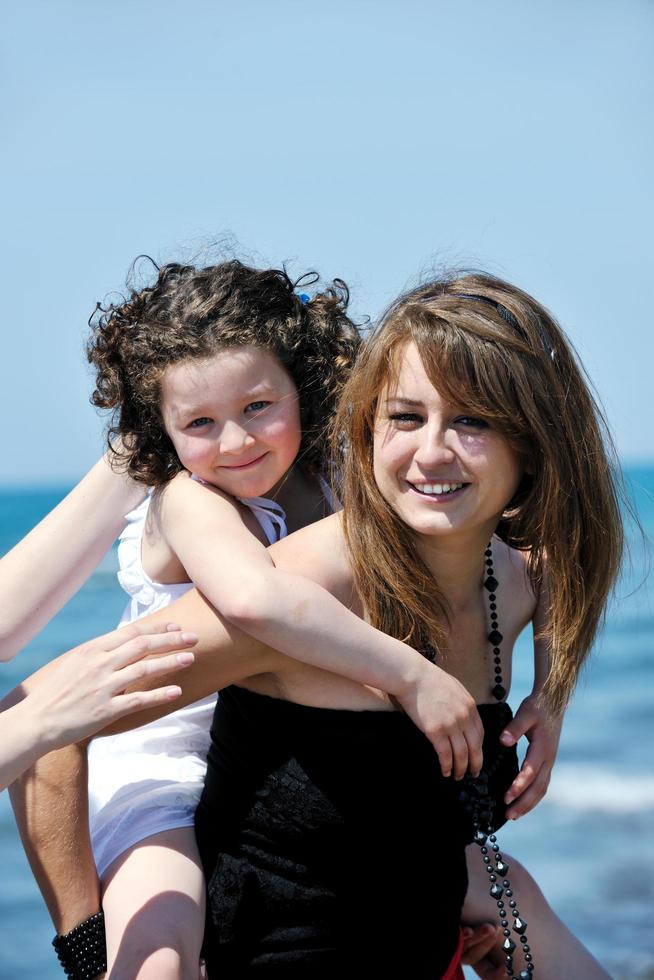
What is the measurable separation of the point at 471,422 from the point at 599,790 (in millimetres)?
8993

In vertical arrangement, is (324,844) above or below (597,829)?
below

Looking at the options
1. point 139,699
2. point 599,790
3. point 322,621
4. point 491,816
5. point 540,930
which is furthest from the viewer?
point 599,790

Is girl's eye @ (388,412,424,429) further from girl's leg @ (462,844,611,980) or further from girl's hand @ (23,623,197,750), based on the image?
girl's leg @ (462,844,611,980)

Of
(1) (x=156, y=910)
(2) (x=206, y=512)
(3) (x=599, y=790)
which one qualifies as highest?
(3) (x=599, y=790)

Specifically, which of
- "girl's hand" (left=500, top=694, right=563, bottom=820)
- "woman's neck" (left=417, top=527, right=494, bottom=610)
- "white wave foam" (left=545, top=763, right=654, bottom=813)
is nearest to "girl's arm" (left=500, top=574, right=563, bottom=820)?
"girl's hand" (left=500, top=694, right=563, bottom=820)

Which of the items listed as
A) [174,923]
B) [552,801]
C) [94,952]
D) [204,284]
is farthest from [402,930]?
[552,801]

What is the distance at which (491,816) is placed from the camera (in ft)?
9.12

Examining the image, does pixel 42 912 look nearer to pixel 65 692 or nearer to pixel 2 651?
pixel 2 651

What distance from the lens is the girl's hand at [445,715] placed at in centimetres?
260

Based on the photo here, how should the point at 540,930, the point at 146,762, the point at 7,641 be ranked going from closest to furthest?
the point at 146,762, the point at 7,641, the point at 540,930

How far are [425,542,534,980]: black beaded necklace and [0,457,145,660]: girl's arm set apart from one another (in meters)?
0.95

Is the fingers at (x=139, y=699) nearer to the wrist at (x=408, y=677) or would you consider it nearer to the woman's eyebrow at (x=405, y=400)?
the wrist at (x=408, y=677)

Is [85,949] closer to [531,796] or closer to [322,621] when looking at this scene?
[322,621]

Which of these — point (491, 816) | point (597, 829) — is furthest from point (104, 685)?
point (597, 829)
